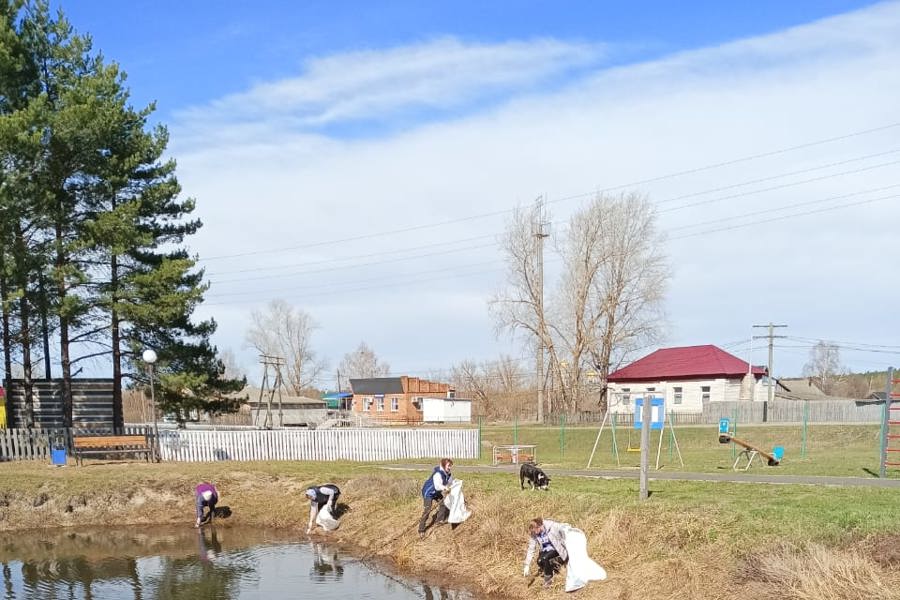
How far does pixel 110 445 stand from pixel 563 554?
18.8 m

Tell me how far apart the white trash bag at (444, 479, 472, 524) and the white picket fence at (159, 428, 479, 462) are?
41.0 ft

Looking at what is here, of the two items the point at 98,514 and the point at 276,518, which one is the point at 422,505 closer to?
the point at 276,518

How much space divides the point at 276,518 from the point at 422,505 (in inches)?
208

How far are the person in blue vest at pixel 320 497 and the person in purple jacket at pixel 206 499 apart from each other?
129 inches

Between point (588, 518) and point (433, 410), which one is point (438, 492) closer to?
point (588, 518)

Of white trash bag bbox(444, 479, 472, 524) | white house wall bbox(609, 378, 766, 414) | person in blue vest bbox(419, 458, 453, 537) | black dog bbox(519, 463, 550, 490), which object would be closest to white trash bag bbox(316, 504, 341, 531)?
person in blue vest bbox(419, 458, 453, 537)

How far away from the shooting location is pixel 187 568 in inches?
689

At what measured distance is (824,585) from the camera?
10.9 metres

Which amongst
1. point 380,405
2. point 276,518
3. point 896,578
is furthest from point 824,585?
point 380,405

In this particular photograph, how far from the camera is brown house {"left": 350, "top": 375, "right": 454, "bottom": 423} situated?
71188mm

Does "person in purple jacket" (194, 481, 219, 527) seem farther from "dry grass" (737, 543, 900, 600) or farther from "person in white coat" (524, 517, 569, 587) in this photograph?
"dry grass" (737, 543, 900, 600)

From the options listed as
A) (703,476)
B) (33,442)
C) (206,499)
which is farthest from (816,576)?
(33,442)

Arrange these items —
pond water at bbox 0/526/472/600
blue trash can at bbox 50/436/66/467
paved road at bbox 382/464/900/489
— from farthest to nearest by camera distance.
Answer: blue trash can at bbox 50/436/66/467 → paved road at bbox 382/464/900/489 → pond water at bbox 0/526/472/600

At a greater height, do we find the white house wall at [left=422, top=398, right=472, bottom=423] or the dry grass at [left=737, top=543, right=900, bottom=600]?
the dry grass at [left=737, top=543, right=900, bottom=600]
